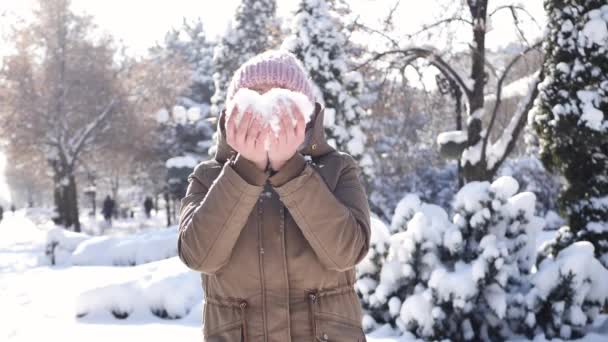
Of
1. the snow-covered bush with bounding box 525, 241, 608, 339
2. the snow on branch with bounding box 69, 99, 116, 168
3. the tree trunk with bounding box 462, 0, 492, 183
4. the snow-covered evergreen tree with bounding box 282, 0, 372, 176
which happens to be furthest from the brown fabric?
the snow on branch with bounding box 69, 99, 116, 168

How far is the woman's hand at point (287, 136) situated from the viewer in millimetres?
1463

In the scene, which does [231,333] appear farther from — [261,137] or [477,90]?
[477,90]

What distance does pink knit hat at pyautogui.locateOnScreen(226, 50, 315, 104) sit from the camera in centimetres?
171

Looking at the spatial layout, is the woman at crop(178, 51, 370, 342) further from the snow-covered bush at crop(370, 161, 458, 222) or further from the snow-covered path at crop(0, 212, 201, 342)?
the snow-covered bush at crop(370, 161, 458, 222)

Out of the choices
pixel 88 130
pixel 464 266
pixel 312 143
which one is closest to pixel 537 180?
pixel 464 266

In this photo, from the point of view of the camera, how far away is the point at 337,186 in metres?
1.85

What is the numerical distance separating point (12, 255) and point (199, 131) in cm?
1662

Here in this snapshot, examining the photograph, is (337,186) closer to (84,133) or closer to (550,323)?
(550,323)

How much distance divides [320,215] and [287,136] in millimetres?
276

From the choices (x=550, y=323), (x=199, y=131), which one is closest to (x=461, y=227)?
A: (x=550, y=323)

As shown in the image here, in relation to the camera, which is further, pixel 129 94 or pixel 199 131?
pixel 199 131

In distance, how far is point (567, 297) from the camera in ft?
17.9

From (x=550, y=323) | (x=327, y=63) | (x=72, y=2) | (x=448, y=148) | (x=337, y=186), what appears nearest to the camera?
(x=337, y=186)

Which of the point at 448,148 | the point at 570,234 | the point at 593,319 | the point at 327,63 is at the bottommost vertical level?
the point at 593,319
